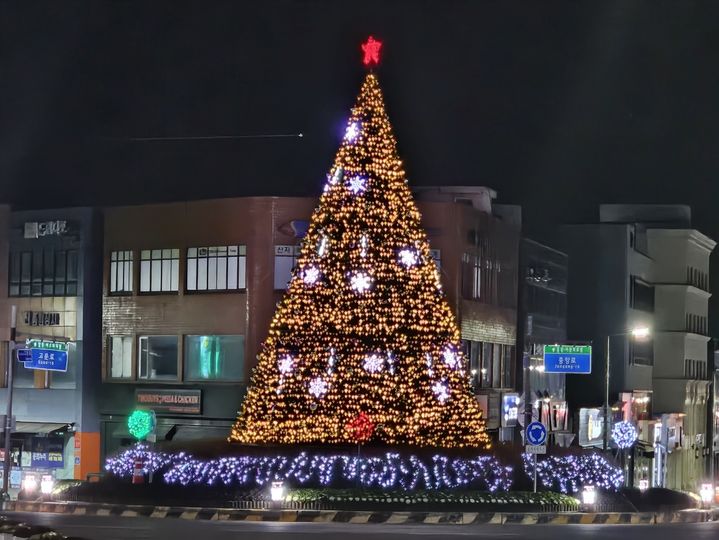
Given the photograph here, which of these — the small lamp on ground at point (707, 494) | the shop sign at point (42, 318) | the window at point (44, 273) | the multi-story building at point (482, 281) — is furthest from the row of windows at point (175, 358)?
the small lamp on ground at point (707, 494)

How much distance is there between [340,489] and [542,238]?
148 feet

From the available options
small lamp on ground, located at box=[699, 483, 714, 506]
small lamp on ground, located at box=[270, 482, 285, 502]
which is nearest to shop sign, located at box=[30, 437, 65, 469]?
small lamp on ground, located at box=[270, 482, 285, 502]

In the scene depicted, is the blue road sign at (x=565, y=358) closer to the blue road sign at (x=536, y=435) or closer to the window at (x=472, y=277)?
the window at (x=472, y=277)

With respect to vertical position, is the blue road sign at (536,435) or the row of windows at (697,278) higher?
the row of windows at (697,278)

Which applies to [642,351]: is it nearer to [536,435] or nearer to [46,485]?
[536,435]

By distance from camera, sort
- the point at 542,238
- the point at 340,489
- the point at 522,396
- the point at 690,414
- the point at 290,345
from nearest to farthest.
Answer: the point at 340,489 < the point at 290,345 < the point at 522,396 < the point at 542,238 < the point at 690,414

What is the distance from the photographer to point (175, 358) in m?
62.4

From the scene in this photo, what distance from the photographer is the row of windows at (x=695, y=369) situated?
102 metres

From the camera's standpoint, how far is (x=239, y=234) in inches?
Answer: 2388

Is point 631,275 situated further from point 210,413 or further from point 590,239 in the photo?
point 210,413

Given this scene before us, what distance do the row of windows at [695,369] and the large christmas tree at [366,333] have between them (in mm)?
57909

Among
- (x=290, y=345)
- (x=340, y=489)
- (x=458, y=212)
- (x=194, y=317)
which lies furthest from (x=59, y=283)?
(x=340, y=489)

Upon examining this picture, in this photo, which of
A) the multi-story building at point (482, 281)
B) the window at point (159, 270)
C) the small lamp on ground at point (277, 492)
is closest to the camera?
the small lamp on ground at point (277, 492)

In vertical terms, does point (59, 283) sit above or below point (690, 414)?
above
